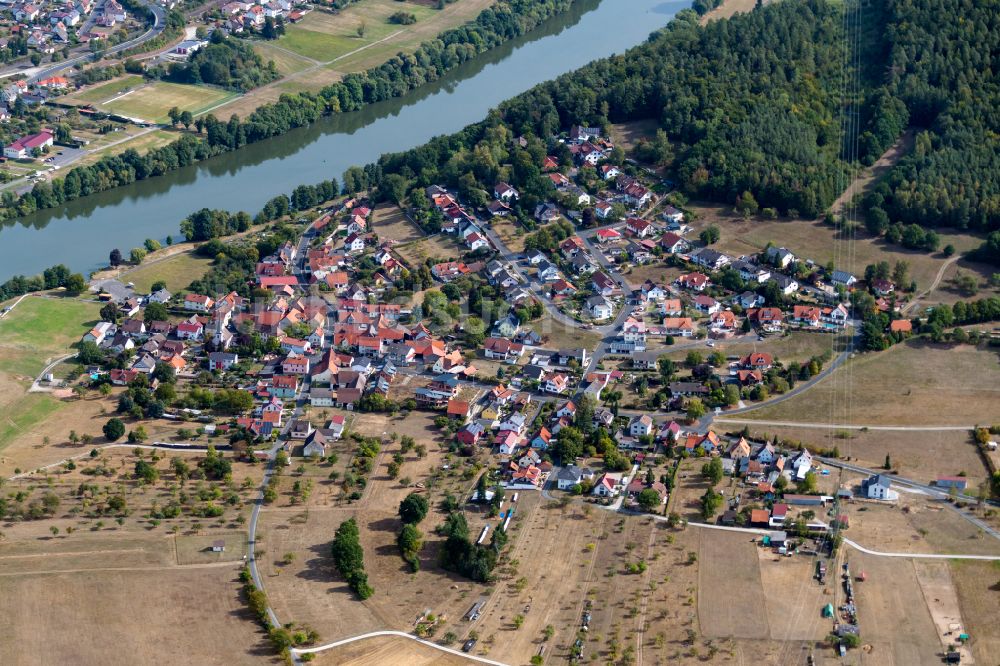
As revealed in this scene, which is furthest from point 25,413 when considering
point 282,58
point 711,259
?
point 282,58

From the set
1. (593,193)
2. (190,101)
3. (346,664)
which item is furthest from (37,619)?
(190,101)

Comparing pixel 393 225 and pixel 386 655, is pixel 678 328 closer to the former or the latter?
pixel 393 225

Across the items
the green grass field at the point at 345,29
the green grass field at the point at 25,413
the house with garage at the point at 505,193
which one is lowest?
the green grass field at the point at 25,413

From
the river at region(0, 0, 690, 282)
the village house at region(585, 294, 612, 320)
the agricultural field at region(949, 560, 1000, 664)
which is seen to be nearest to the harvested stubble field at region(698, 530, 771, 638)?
the agricultural field at region(949, 560, 1000, 664)

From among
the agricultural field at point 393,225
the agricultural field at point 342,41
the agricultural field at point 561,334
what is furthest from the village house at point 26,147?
the agricultural field at point 561,334

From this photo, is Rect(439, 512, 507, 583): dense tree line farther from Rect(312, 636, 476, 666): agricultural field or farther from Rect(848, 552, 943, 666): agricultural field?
Rect(848, 552, 943, 666): agricultural field

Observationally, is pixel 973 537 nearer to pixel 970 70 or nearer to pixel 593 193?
pixel 593 193

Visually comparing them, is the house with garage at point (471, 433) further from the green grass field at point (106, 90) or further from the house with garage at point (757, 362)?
the green grass field at point (106, 90)
